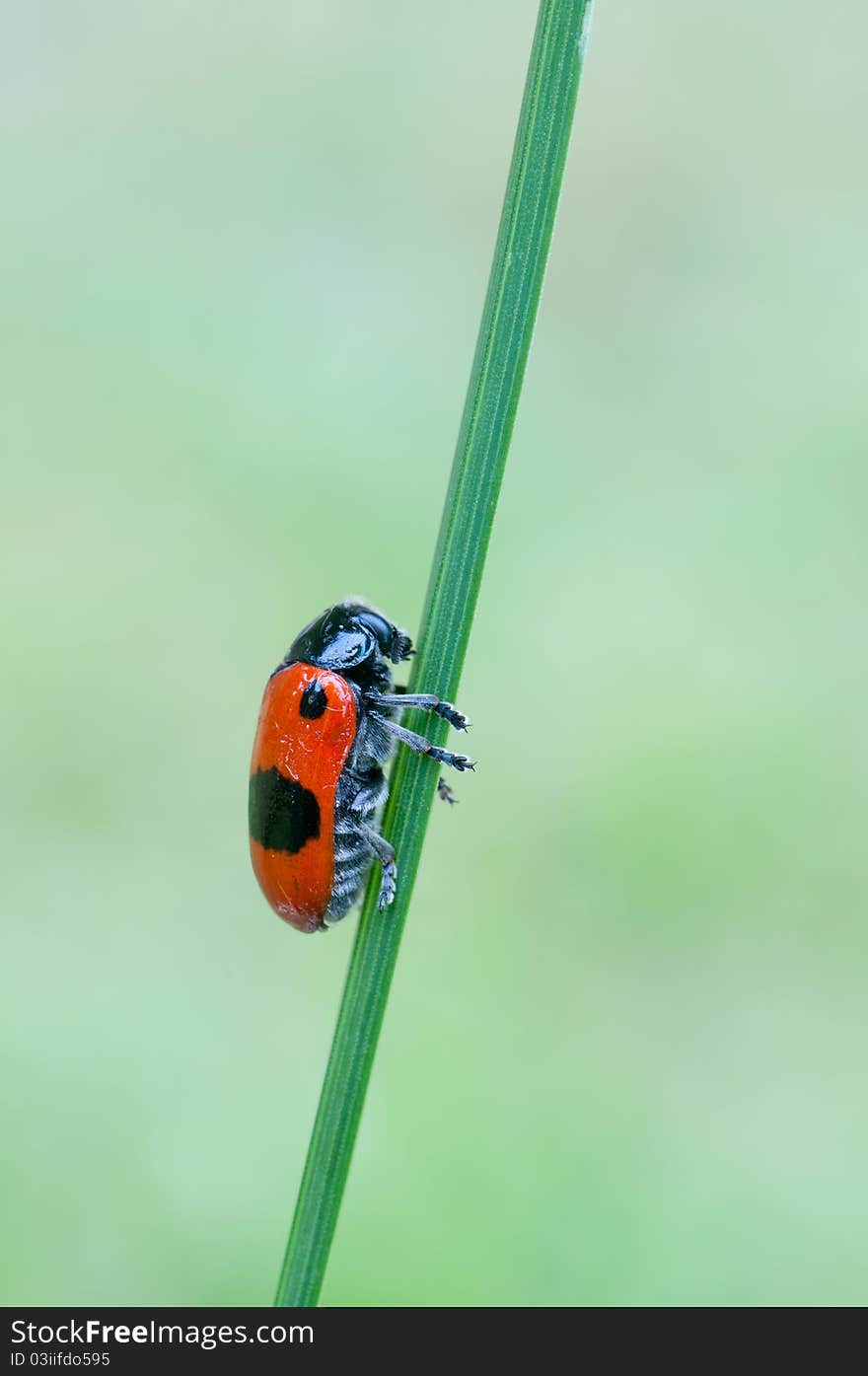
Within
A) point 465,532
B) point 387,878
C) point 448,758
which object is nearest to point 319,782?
point 448,758

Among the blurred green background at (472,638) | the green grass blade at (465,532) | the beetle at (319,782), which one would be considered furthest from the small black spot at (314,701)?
the blurred green background at (472,638)

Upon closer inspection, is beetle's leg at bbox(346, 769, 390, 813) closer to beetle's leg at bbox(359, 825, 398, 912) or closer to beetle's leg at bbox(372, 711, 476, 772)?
beetle's leg at bbox(372, 711, 476, 772)

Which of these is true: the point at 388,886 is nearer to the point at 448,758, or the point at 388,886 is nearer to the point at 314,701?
the point at 448,758

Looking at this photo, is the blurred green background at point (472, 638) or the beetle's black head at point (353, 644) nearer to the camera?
the beetle's black head at point (353, 644)

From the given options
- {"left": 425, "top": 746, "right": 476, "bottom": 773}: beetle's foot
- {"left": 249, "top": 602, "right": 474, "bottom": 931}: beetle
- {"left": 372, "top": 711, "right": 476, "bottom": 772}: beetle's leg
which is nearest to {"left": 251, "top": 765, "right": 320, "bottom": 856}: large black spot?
{"left": 249, "top": 602, "right": 474, "bottom": 931}: beetle

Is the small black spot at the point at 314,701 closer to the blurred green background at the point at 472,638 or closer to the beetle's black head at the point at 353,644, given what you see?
the beetle's black head at the point at 353,644

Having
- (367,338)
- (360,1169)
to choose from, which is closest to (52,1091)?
(360,1169)
